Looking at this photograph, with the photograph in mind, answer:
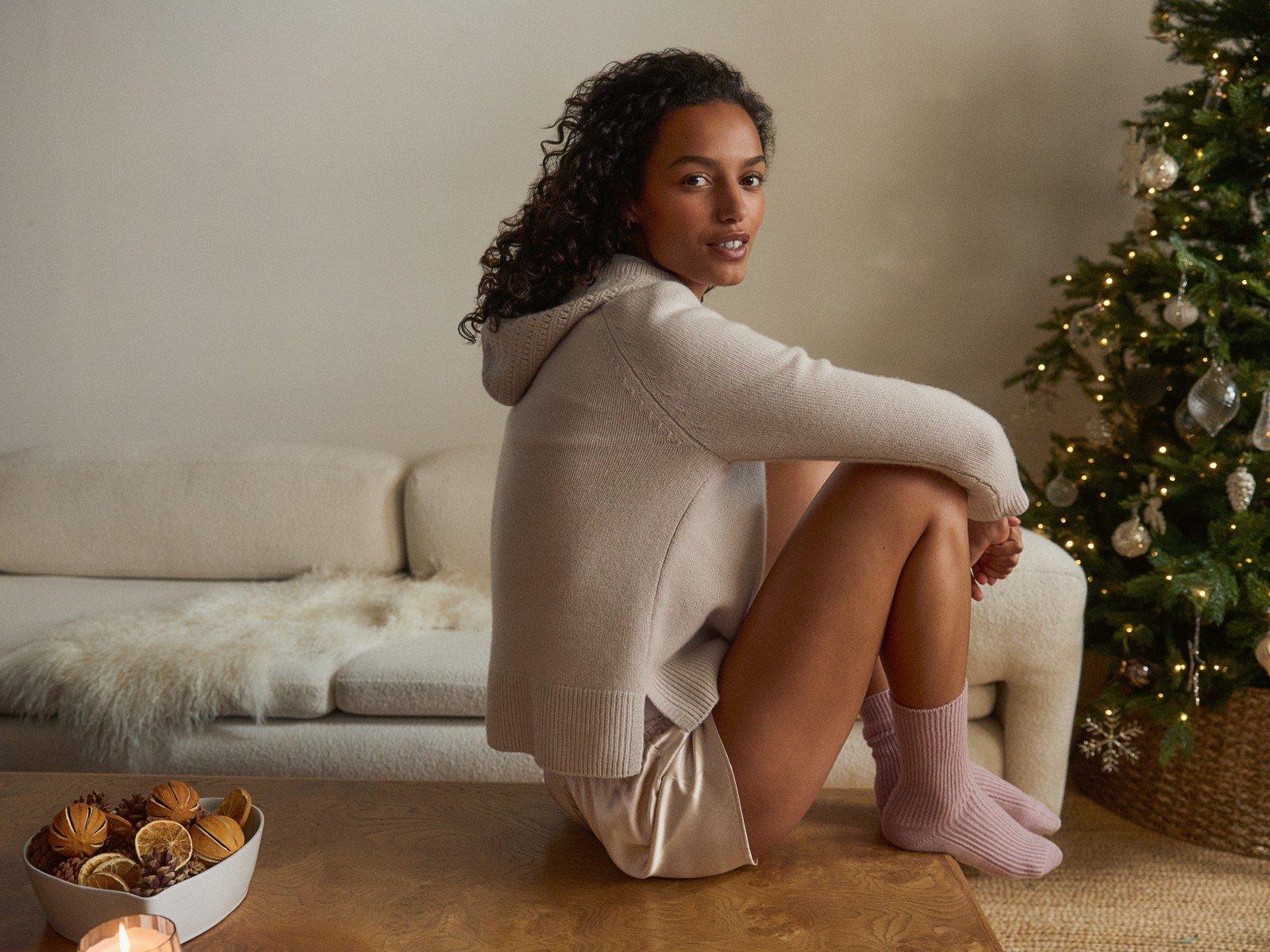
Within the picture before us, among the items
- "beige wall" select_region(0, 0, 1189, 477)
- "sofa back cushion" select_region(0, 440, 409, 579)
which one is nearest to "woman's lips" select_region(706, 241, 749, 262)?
"sofa back cushion" select_region(0, 440, 409, 579)

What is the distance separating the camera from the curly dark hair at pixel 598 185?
122cm

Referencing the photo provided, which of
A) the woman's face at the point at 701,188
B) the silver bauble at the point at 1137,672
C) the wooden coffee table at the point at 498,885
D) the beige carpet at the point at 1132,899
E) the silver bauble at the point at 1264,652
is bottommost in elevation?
the beige carpet at the point at 1132,899

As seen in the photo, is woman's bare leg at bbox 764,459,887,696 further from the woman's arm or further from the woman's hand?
the woman's arm

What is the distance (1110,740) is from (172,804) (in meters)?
1.66

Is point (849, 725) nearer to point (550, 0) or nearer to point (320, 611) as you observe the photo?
point (320, 611)

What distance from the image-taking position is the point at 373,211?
283cm

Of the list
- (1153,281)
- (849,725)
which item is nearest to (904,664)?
(849,725)

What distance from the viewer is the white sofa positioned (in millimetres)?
1791

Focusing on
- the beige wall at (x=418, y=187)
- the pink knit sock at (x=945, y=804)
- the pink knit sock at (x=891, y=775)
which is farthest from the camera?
the beige wall at (x=418, y=187)

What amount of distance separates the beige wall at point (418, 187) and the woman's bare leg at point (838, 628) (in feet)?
5.55

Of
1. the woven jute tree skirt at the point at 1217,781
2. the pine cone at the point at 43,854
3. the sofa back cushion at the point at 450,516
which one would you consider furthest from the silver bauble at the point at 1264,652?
A: the pine cone at the point at 43,854

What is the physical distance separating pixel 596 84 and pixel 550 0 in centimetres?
165

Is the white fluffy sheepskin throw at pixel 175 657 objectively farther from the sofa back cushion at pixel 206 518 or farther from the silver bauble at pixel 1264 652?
the silver bauble at pixel 1264 652

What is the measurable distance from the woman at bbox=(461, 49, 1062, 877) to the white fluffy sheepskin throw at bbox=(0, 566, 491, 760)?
2.57 feet
